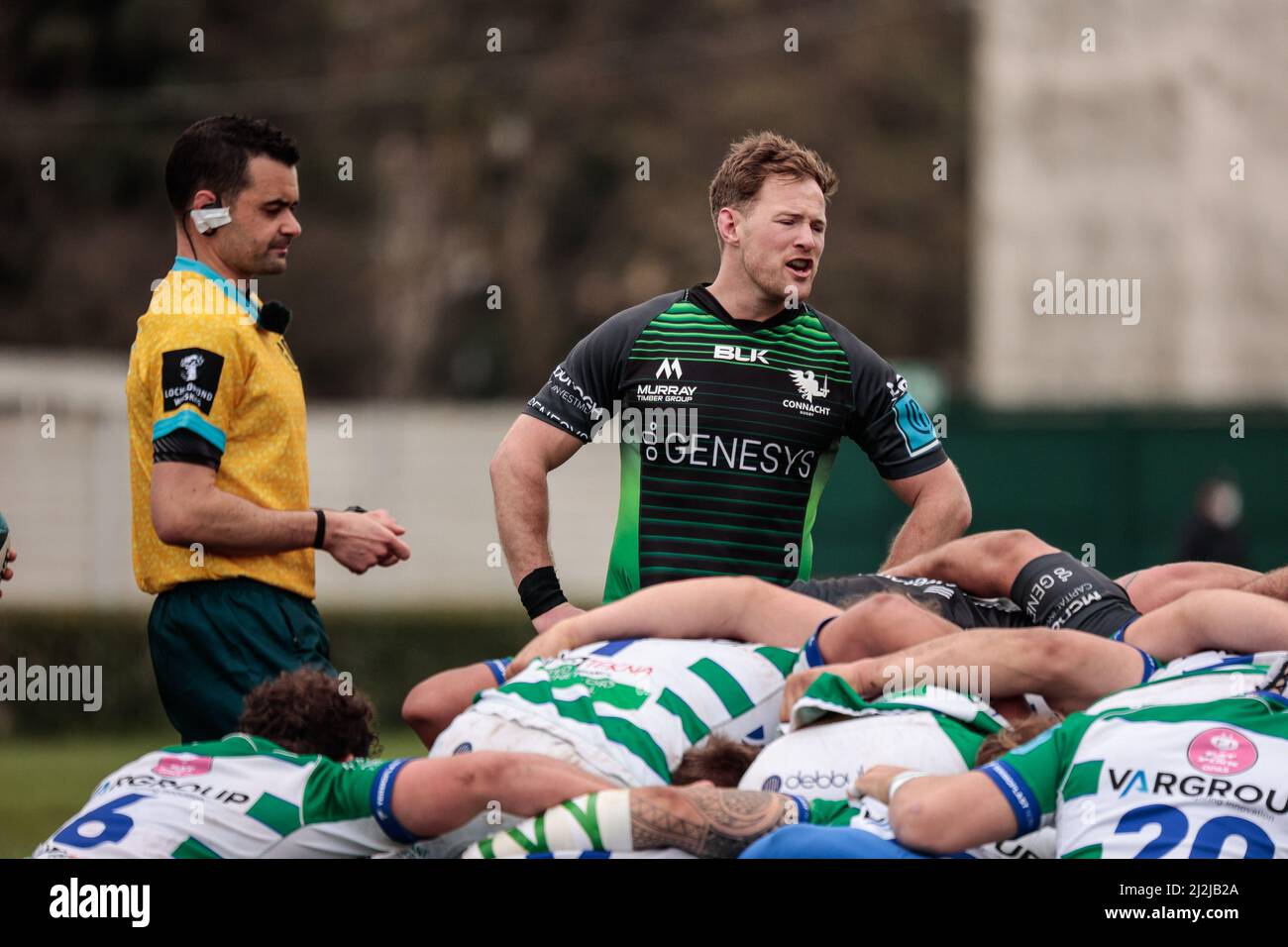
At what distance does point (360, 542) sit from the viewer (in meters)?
4.93

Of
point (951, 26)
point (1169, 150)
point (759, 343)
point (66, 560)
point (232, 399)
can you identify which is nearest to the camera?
point (232, 399)

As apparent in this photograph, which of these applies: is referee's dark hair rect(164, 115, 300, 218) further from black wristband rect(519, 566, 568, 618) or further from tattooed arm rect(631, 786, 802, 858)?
tattooed arm rect(631, 786, 802, 858)

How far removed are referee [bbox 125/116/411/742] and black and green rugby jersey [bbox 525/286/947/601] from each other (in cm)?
87

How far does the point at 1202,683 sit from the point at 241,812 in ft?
6.63

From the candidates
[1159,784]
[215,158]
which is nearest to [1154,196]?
[215,158]

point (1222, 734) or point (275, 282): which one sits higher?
point (275, 282)

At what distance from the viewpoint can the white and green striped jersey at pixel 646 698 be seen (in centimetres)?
425

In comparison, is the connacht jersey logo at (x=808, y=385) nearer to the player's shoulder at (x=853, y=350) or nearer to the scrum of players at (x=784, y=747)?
the player's shoulder at (x=853, y=350)

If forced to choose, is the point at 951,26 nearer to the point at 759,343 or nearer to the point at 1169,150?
the point at 1169,150

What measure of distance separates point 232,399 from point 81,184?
22.3m
